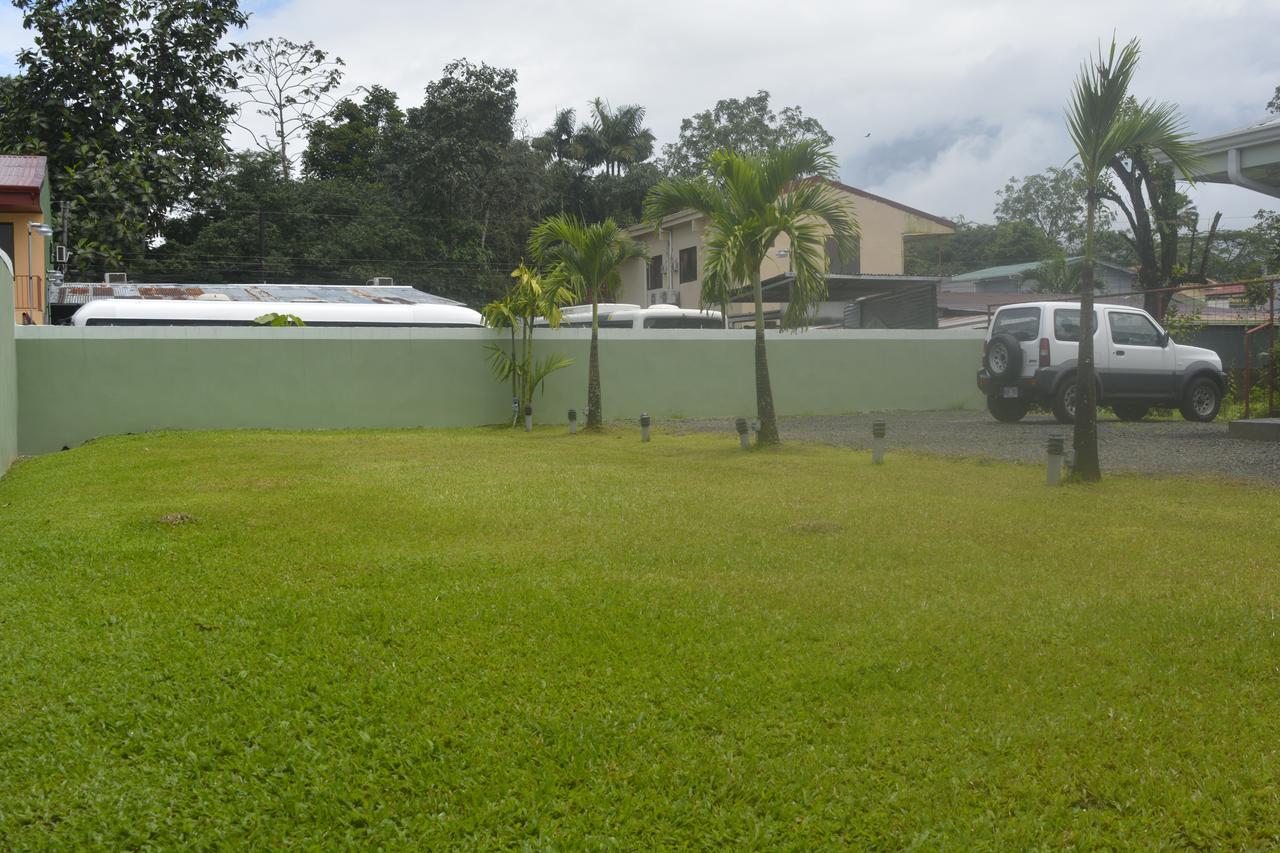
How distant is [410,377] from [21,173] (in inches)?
324

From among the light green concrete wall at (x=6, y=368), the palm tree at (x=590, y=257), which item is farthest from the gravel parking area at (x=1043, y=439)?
the light green concrete wall at (x=6, y=368)

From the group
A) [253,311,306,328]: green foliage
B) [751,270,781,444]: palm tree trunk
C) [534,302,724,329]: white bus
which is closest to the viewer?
[751,270,781,444]: palm tree trunk

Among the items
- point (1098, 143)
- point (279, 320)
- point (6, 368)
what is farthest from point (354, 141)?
point (1098, 143)

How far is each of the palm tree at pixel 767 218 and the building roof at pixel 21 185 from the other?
12.1 m

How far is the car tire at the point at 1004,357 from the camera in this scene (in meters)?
16.2

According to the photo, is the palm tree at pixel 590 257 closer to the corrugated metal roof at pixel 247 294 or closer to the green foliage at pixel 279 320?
the green foliage at pixel 279 320

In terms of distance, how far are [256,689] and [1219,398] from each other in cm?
1610

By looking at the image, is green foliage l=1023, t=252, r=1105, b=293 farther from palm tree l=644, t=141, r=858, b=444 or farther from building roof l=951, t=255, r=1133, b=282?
palm tree l=644, t=141, r=858, b=444

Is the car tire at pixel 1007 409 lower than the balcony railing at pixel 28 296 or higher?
lower

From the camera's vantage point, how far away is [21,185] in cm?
1958

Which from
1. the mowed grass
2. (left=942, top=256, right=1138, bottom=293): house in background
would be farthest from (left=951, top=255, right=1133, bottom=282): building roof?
the mowed grass

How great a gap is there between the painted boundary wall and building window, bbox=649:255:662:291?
14.2m

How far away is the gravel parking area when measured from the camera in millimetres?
11008

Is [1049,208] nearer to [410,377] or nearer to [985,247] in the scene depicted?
[985,247]
